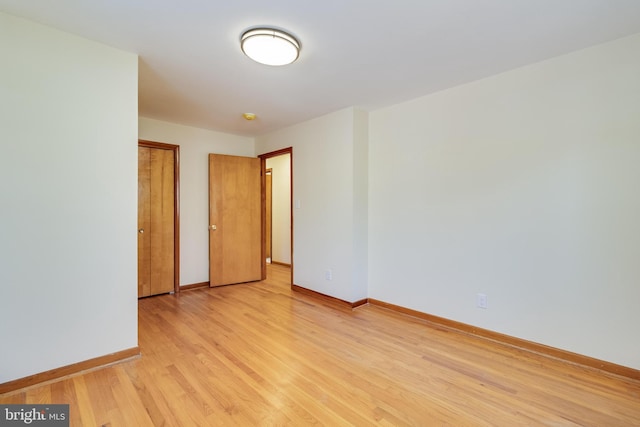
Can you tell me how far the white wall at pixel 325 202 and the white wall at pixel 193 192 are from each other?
3.81ft

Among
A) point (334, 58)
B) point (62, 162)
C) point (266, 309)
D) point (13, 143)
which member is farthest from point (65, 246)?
point (334, 58)

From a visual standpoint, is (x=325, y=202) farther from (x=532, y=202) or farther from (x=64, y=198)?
(x=64, y=198)

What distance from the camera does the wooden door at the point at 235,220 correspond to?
4.34 meters

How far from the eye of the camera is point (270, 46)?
2.03 m

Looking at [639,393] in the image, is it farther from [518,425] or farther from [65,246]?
[65,246]

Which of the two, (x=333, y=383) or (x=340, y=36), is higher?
(x=340, y=36)

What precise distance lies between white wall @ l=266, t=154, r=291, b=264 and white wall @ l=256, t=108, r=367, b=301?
1815 mm

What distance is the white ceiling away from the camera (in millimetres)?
1730

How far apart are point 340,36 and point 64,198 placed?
218 cm

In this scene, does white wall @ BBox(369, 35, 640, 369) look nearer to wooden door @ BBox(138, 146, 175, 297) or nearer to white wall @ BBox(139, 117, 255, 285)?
white wall @ BBox(139, 117, 255, 285)

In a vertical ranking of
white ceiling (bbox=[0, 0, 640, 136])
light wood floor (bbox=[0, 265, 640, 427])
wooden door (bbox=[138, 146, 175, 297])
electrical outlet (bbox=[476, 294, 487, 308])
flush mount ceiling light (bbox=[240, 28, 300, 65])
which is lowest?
light wood floor (bbox=[0, 265, 640, 427])

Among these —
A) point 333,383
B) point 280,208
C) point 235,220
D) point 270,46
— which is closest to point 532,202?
point 333,383

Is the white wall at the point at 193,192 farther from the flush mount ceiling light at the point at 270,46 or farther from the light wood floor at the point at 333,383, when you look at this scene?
the flush mount ceiling light at the point at 270,46

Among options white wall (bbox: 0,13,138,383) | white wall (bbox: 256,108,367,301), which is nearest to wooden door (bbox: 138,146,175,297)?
white wall (bbox: 256,108,367,301)
